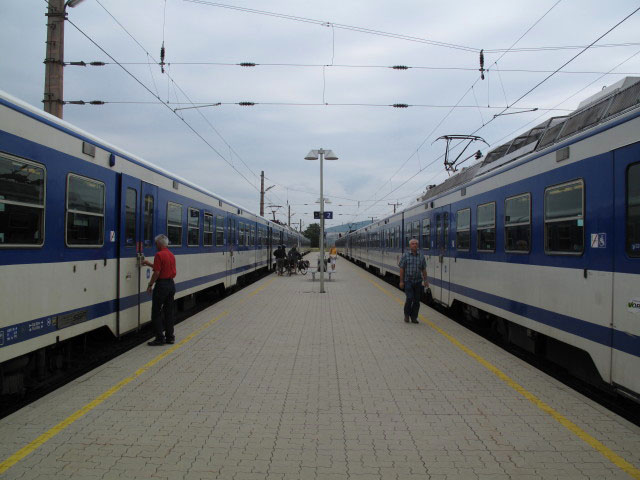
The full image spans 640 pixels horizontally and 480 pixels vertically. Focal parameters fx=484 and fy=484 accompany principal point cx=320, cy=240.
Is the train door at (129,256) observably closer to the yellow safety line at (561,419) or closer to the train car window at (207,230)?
the train car window at (207,230)

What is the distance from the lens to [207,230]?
1321cm

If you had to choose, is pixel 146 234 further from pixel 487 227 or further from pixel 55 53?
pixel 487 227

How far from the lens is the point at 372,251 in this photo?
2875 centimetres

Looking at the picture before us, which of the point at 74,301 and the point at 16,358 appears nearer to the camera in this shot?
the point at 16,358

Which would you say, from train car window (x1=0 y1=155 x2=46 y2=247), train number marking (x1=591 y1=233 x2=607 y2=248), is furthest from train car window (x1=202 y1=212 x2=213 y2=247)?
train number marking (x1=591 y1=233 x2=607 y2=248)

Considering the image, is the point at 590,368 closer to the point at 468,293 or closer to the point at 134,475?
the point at 468,293

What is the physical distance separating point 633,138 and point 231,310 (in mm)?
9547

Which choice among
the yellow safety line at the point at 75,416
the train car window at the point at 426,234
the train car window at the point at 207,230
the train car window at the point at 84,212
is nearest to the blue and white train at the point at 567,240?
the train car window at the point at 426,234

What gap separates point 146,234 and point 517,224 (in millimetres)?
6249

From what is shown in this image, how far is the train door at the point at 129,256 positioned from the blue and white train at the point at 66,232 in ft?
0.05

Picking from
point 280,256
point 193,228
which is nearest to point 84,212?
point 193,228

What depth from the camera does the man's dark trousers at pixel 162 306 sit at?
780 cm

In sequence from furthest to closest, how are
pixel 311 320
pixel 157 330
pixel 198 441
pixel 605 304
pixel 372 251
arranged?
pixel 372 251 → pixel 311 320 → pixel 157 330 → pixel 605 304 → pixel 198 441

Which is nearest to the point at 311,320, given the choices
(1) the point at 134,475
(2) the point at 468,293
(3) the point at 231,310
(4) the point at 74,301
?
(3) the point at 231,310
